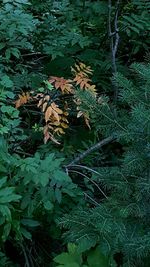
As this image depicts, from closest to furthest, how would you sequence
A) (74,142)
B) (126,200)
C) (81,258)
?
(126,200)
(81,258)
(74,142)

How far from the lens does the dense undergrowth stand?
1.86 meters

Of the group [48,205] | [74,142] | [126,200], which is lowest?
[74,142]

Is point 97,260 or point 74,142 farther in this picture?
point 74,142

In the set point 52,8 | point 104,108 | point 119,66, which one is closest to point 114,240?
point 104,108

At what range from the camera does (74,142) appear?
291 centimetres

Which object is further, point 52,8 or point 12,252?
point 52,8

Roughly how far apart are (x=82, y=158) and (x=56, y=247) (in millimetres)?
522

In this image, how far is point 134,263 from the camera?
73.4 inches

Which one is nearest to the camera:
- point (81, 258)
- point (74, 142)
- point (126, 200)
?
point (126, 200)

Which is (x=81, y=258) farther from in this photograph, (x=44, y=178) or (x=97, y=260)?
(x=44, y=178)

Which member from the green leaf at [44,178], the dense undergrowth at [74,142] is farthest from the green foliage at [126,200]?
the green leaf at [44,178]

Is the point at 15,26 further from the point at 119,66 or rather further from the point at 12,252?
the point at 12,252

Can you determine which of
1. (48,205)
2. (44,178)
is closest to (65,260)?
(48,205)

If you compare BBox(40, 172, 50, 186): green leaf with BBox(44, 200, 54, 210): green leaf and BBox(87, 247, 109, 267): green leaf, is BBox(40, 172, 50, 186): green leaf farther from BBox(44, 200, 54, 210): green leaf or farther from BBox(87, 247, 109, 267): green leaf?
BBox(87, 247, 109, 267): green leaf
